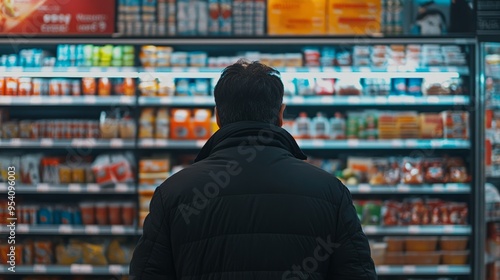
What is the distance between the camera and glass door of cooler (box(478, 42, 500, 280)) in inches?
202

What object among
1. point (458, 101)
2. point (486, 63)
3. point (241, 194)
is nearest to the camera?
point (241, 194)

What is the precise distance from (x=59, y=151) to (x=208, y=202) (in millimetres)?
4138

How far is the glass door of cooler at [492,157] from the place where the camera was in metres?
5.12

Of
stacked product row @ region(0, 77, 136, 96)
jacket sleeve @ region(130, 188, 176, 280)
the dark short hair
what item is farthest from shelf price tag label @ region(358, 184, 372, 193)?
jacket sleeve @ region(130, 188, 176, 280)

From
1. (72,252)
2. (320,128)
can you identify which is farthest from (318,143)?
(72,252)

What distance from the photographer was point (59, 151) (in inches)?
214

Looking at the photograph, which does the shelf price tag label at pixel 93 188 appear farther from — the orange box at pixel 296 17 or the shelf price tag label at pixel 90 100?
the orange box at pixel 296 17

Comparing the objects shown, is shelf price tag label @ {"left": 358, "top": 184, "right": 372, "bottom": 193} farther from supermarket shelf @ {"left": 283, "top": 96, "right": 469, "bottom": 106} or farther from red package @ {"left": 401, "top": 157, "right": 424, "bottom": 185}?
supermarket shelf @ {"left": 283, "top": 96, "right": 469, "bottom": 106}

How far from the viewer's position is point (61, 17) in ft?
16.2

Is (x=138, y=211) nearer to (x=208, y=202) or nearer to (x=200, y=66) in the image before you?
(x=200, y=66)

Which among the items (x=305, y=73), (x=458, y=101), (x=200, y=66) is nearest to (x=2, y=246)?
(x=200, y=66)

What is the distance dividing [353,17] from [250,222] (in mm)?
3634

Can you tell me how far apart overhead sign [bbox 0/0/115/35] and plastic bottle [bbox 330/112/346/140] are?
1.76 m

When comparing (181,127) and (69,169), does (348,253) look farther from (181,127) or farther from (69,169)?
(69,169)
